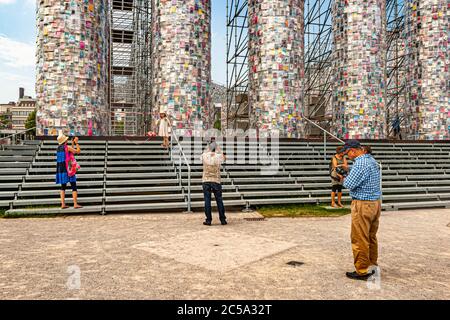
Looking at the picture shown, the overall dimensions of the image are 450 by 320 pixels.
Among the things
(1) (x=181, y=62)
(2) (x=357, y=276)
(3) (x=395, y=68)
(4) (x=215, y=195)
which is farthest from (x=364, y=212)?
(3) (x=395, y=68)

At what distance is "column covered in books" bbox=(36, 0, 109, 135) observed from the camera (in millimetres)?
13328

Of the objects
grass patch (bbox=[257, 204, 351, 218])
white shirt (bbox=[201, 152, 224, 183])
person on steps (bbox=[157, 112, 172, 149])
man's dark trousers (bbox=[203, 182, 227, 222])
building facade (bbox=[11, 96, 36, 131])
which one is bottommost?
grass patch (bbox=[257, 204, 351, 218])

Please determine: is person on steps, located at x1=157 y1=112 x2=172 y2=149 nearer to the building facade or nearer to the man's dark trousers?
the man's dark trousers

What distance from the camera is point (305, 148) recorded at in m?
13.2

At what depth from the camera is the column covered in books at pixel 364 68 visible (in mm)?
17469

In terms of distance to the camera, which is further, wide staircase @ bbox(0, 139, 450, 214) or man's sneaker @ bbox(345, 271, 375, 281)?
wide staircase @ bbox(0, 139, 450, 214)

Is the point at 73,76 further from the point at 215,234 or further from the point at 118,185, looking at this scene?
the point at 215,234

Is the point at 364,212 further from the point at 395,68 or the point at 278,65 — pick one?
the point at 395,68

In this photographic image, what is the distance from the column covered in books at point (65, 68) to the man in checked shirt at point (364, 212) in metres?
12.1

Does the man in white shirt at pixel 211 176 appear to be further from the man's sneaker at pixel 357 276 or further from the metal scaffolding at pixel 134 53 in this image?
the metal scaffolding at pixel 134 53

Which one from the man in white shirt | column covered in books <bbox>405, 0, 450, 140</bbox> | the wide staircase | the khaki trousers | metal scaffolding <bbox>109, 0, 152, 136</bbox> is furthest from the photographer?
metal scaffolding <bbox>109, 0, 152, 136</bbox>

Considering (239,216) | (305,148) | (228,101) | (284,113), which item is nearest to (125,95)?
Answer: (228,101)

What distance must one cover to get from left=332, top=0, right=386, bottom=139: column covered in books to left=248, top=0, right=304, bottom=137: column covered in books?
9.28 ft

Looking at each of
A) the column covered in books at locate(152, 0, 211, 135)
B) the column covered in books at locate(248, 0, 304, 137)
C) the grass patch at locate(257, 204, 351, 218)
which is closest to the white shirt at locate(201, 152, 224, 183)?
the grass patch at locate(257, 204, 351, 218)
